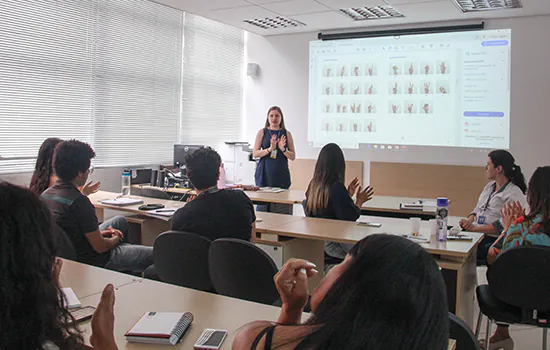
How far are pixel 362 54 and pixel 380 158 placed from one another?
4.81ft

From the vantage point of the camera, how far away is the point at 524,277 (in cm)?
267

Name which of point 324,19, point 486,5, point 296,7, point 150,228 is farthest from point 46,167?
point 486,5

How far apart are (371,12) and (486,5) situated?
1.33 meters

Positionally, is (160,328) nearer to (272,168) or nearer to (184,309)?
(184,309)

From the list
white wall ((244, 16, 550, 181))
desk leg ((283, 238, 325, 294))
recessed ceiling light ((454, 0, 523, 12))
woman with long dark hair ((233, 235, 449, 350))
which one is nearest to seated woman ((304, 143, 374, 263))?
desk leg ((283, 238, 325, 294))

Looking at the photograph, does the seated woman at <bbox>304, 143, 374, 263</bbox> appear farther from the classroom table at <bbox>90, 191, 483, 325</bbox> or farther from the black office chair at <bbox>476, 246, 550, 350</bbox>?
the black office chair at <bbox>476, 246, 550, 350</bbox>

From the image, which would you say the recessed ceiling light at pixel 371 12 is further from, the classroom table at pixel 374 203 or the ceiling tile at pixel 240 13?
the classroom table at pixel 374 203

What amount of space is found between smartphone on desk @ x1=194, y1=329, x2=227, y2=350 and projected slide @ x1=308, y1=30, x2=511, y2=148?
5.51 metres

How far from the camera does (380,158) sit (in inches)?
278

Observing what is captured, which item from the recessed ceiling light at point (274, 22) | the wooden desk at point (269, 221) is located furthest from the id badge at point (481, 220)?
the recessed ceiling light at point (274, 22)

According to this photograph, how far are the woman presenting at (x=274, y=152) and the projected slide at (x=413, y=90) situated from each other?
1.55 m

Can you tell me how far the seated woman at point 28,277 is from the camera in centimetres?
106

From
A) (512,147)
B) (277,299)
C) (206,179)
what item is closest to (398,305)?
(277,299)

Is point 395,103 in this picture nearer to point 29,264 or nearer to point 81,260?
point 81,260
